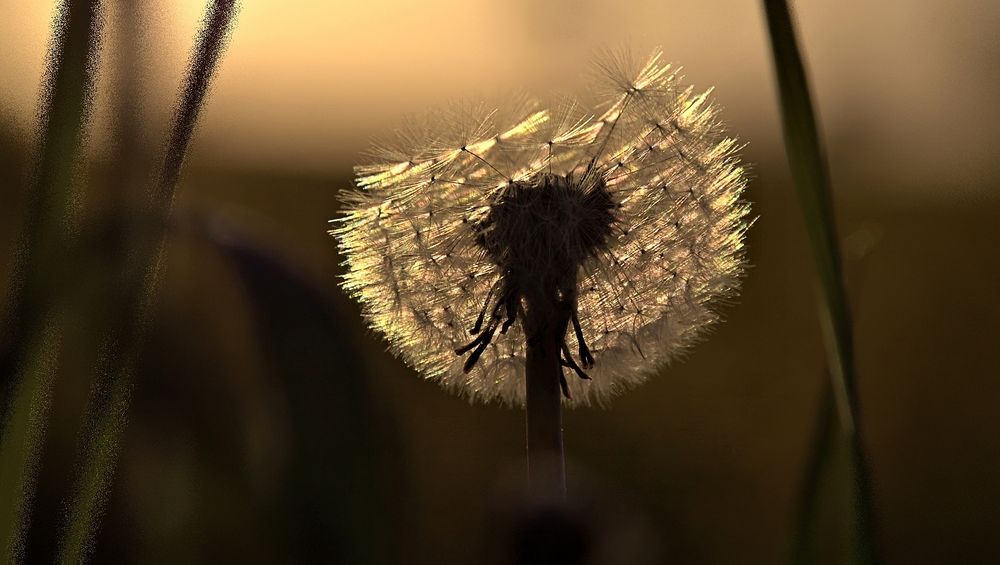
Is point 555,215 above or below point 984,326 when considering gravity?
below

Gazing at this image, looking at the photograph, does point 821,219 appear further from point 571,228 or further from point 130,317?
point 130,317

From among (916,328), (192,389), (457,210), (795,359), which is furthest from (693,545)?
(457,210)

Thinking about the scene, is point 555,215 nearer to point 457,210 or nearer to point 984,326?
point 457,210

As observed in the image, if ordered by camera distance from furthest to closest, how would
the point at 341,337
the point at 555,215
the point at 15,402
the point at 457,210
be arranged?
the point at 457,210 → the point at 555,215 → the point at 341,337 → the point at 15,402

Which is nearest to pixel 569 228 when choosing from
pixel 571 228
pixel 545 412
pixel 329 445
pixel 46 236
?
pixel 571 228

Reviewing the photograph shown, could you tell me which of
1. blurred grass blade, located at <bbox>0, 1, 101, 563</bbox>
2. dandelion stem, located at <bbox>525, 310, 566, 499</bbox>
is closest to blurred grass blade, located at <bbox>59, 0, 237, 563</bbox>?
blurred grass blade, located at <bbox>0, 1, 101, 563</bbox>

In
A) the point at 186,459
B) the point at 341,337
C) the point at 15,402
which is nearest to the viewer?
the point at 15,402

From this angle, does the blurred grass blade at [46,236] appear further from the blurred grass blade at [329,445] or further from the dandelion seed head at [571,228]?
the dandelion seed head at [571,228]
